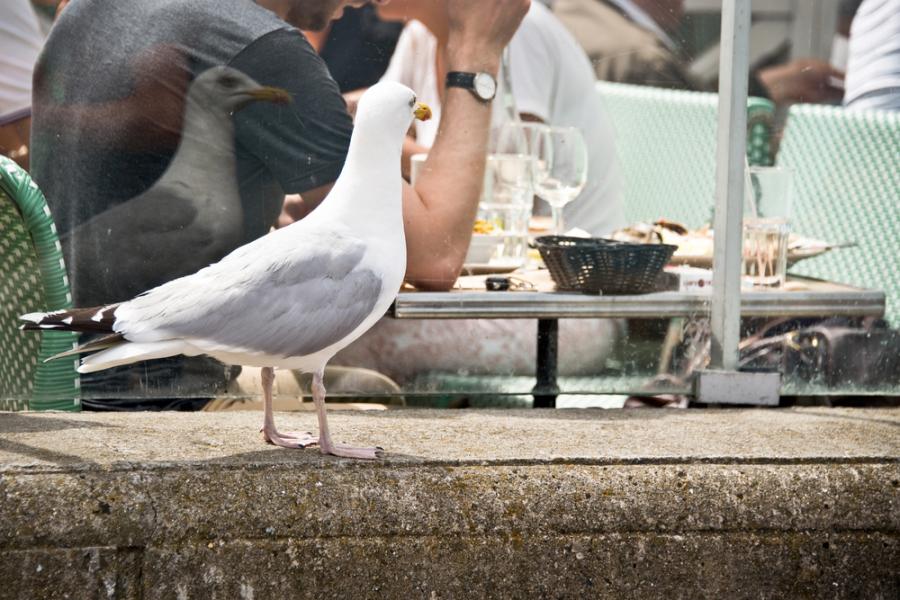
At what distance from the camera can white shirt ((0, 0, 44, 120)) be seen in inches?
156

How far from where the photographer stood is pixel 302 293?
9.73 ft

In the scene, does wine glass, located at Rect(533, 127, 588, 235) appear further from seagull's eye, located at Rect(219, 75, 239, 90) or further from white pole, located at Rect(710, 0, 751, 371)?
seagull's eye, located at Rect(219, 75, 239, 90)

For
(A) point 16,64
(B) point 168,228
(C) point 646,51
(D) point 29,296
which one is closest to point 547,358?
(C) point 646,51

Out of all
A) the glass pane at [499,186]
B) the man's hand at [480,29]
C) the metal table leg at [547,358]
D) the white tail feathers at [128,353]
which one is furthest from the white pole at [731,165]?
the white tail feathers at [128,353]

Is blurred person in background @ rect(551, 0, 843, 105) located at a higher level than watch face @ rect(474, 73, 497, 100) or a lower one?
higher

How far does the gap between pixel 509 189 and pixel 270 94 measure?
A: 2.78 feet

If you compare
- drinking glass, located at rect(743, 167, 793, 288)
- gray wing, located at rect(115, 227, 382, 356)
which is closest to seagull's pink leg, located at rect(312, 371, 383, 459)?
gray wing, located at rect(115, 227, 382, 356)

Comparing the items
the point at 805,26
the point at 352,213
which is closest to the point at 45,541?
the point at 352,213

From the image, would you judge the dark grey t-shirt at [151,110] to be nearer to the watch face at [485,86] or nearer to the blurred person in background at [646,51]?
the watch face at [485,86]

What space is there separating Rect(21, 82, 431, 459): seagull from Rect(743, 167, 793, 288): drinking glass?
1.57m

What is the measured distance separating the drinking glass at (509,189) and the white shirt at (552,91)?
0.26 ft

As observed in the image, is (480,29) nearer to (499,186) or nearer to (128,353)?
(499,186)

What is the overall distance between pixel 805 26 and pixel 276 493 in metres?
2.49

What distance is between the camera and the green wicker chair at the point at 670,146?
4.23 m
